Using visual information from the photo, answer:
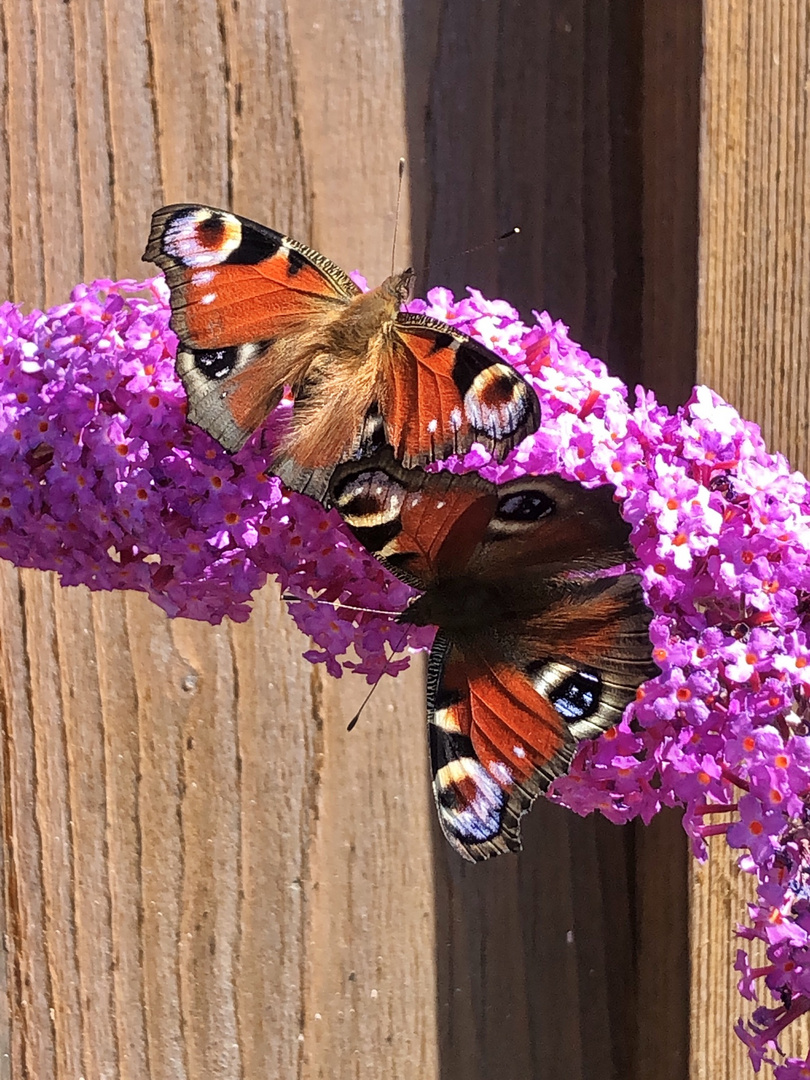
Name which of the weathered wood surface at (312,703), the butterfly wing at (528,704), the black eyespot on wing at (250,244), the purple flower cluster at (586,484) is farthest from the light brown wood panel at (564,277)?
the butterfly wing at (528,704)

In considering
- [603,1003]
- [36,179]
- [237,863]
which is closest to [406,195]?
[36,179]

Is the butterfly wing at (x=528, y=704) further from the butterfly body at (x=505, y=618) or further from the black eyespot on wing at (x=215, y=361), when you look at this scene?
the black eyespot on wing at (x=215, y=361)

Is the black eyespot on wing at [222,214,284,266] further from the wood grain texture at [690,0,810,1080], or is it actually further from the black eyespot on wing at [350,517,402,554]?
the wood grain texture at [690,0,810,1080]

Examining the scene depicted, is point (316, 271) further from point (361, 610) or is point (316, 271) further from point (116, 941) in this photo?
point (116, 941)

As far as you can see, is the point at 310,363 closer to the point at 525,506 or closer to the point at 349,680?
the point at 525,506

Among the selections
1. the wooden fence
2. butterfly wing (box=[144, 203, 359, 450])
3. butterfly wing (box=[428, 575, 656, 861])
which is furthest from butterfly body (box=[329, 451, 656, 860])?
the wooden fence

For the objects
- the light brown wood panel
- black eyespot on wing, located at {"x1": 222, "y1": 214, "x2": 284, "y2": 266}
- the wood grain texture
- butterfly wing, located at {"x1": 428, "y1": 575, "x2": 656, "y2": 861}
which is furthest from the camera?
the light brown wood panel
